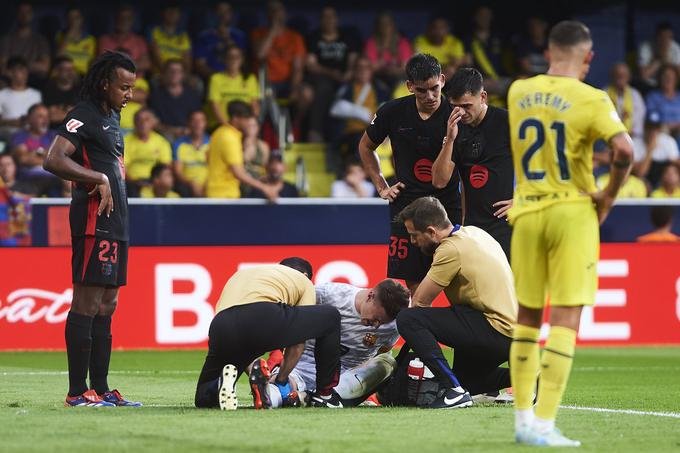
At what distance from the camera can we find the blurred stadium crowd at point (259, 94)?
52.4ft

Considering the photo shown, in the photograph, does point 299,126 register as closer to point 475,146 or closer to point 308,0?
point 308,0

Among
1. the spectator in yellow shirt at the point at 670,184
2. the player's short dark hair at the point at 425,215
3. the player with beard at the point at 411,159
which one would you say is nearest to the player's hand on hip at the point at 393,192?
the player with beard at the point at 411,159

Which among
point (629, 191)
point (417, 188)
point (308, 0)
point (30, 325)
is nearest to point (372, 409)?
point (417, 188)

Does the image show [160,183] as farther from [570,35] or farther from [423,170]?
[570,35]

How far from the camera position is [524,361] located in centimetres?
642

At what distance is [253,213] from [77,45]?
4602 mm

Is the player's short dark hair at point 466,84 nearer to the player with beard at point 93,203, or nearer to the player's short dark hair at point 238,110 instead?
the player with beard at point 93,203

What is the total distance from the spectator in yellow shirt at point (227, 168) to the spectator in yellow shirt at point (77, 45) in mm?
3059

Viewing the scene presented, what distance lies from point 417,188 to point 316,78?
9.44 meters

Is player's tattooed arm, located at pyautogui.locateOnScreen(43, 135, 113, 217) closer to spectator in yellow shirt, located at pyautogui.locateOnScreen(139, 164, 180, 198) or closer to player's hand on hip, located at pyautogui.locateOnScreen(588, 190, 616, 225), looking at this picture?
player's hand on hip, located at pyautogui.locateOnScreen(588, 190, 616, 225)

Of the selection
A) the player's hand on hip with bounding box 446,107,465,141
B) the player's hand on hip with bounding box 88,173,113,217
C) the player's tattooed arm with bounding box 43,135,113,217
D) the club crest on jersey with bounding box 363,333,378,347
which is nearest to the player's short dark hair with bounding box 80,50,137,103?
the player's tattooed arm with bounding box 43,135,113,217

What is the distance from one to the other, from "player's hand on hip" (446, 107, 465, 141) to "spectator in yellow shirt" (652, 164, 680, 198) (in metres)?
8.85

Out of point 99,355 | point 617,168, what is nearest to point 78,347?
point 99,355

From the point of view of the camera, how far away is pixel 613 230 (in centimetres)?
1561
